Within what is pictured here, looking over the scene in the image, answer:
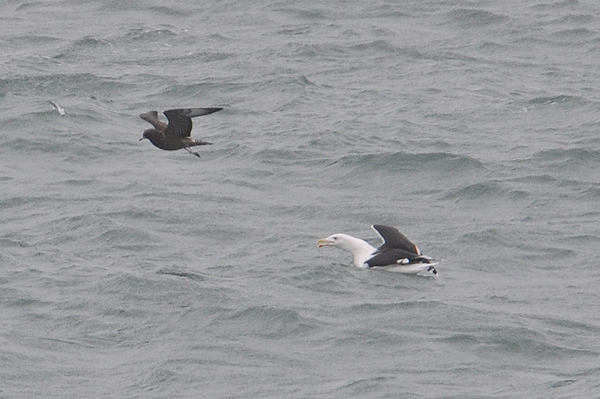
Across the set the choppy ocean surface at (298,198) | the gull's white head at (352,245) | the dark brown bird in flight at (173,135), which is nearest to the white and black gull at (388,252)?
the gull's white head at (352,245)

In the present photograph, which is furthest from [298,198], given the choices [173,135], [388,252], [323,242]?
[173,135]

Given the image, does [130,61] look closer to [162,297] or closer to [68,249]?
[68,249]

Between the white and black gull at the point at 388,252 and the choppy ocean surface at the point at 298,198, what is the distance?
262 millimetres

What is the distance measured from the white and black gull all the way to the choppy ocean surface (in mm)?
262

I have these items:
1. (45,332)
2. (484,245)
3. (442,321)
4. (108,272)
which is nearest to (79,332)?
(45,332)

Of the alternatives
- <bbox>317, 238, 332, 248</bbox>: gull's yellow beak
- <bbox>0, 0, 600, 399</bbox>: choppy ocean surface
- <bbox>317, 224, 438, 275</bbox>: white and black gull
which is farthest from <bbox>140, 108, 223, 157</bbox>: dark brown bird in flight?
<bbox>317, 224, 438, 275</bbox>: white and black gull

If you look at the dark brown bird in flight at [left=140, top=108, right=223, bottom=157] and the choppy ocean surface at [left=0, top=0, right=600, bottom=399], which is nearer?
the choppy ocean surface at [left=0, top=0, right=600, bottom=399]

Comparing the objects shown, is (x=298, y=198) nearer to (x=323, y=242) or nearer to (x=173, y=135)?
(x=323, y=242)

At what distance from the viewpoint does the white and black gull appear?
56.9 feet

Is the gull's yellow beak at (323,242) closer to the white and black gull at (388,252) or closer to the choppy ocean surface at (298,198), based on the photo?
the white and black gull at (388,252)

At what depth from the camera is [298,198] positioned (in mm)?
20344

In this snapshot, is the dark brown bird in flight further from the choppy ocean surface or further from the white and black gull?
the white and black gull

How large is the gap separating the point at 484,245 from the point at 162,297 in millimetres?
4220

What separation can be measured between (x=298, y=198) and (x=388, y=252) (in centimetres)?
295
